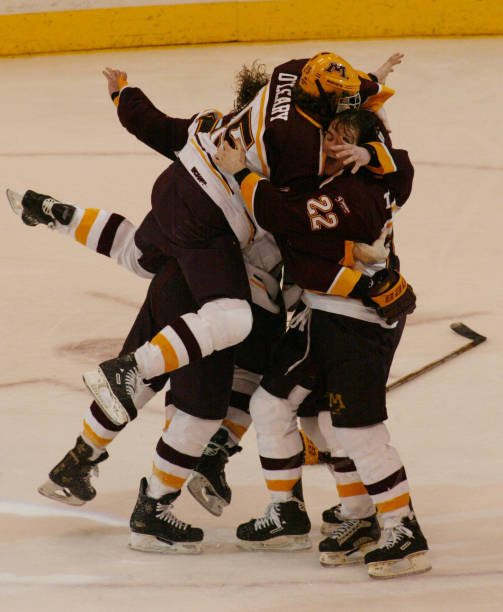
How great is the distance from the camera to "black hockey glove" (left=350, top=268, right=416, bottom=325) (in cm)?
263

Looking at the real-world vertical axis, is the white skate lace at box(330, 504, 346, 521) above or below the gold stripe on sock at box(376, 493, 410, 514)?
above

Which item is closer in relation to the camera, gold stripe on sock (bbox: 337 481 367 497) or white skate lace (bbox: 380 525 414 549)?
white skate lace (bbox: 380 525 414 549)

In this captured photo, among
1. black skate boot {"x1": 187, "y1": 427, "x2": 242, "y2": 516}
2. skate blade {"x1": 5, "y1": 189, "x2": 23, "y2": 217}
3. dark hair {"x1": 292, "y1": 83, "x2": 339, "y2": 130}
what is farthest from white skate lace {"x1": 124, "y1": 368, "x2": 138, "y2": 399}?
dark hair {"x1": 292, "y1": 83, "x2": 339, "y2": 130}

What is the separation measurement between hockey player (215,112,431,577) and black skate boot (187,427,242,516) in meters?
0.22

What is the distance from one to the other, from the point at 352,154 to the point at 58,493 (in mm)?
1184

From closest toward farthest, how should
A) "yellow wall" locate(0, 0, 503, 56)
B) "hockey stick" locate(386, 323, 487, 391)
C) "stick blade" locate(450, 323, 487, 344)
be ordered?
"hockey stick" locate(386, 323, 487, 391) → "stick blade" locate(450, 323, 487, 344) → "yellow wall" locate(0, 0, 503, 56)

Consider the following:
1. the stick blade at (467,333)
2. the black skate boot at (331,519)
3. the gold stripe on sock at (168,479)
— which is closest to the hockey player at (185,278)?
the gold stripe on sock at (168,479)

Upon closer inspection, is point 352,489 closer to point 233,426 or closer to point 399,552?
point 399,552

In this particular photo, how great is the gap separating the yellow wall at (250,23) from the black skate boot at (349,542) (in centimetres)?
558

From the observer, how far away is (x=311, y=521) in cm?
304

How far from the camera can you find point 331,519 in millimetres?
2943

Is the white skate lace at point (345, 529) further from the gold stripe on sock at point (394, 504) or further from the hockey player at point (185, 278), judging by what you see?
the hockey player at point (185, 278)

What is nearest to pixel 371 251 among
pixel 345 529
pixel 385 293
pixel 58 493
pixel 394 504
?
pixel 385 293

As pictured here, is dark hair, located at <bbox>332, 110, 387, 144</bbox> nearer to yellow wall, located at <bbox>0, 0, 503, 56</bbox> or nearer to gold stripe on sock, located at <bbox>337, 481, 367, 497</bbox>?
gold stripe on sock, located at <bbox>337, 481, 367, 497</bbox>
